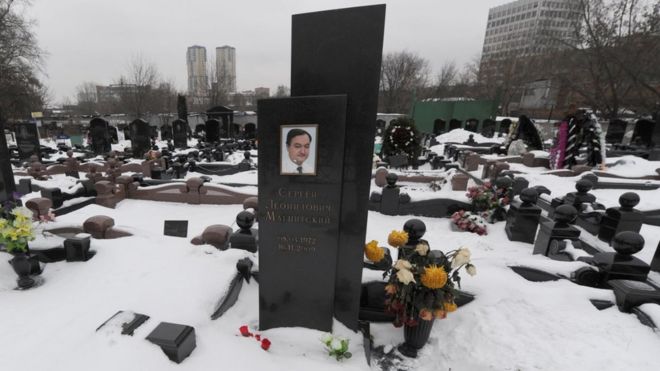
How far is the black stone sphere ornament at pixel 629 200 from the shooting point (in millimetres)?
4762

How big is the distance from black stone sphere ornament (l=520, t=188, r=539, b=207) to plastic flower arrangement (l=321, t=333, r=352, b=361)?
4874 millimetres

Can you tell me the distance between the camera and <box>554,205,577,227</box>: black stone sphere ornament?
4.59 metres

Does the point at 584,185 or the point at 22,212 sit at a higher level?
the point at 584,185

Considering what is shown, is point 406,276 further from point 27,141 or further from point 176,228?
point 27,141

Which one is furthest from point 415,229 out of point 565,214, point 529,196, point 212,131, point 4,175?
point 212,131

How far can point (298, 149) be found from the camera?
276 cm

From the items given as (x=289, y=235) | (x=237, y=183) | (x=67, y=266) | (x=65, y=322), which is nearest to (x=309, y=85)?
(x=289, y=235)

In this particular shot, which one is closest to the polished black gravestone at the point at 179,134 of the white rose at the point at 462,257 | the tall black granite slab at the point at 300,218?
the tall black granite slab at the point at 300,218

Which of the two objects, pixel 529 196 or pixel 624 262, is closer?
pixel 624 262

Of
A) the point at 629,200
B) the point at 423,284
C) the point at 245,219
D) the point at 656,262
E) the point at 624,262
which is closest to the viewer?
the point at 423,284

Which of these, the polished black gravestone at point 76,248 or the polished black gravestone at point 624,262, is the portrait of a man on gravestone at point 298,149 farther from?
the polished black gravestone at point 624,262

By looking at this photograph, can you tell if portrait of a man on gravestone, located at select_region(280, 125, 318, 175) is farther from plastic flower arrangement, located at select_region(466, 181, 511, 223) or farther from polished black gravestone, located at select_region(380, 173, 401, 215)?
plastic flower arrangement, located at select_region(466, 181, 511, 223)

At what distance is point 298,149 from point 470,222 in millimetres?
5654

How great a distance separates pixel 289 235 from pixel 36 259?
3.17 m
